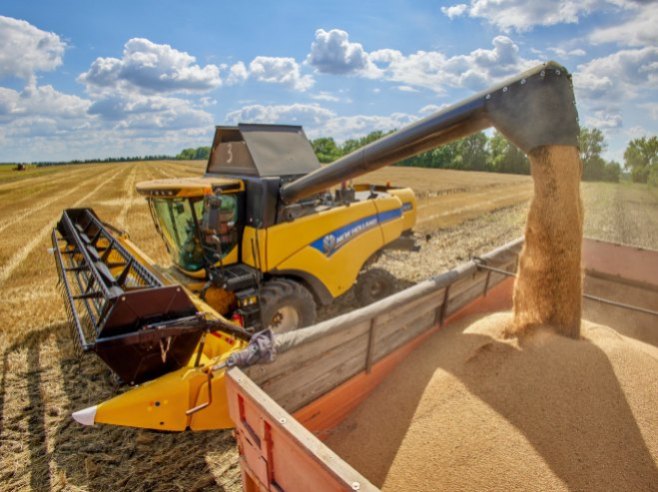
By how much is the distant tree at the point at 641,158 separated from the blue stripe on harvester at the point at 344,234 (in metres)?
33.9

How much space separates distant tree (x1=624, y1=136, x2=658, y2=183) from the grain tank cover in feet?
114

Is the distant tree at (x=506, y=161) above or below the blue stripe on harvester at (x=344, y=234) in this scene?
above

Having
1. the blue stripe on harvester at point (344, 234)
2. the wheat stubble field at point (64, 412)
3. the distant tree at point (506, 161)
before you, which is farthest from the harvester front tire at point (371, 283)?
the distant tree at point (506, 161)

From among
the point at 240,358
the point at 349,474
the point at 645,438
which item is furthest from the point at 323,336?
the point at 645,438

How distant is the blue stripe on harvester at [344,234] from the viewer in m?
4.09

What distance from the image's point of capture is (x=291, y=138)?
4477 millimetres

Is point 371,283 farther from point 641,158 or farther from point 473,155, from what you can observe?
point 473,155

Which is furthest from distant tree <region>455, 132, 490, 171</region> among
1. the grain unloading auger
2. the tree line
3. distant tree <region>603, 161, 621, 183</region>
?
the grain unloading auger

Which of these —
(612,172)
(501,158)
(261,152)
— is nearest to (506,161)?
(501,158)

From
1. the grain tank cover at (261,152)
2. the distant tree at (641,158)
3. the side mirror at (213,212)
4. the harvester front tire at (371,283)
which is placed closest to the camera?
the side mirror at (213,212)

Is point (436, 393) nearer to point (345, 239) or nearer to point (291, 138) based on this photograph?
point (345, 239)

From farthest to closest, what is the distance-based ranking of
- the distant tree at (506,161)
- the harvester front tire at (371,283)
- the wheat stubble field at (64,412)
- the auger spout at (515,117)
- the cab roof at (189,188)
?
the distant tree at (506,161) → the harvester front tire at (371,283) → the cab roof at (189,188) → the wheat stubble field at (64,412) → the auger spout at (515,117)

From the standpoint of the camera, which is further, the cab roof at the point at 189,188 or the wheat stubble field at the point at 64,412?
the cab roof at the point at 189,188

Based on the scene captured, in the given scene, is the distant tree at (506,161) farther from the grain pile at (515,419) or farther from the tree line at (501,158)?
the grain pile at (515,419)
